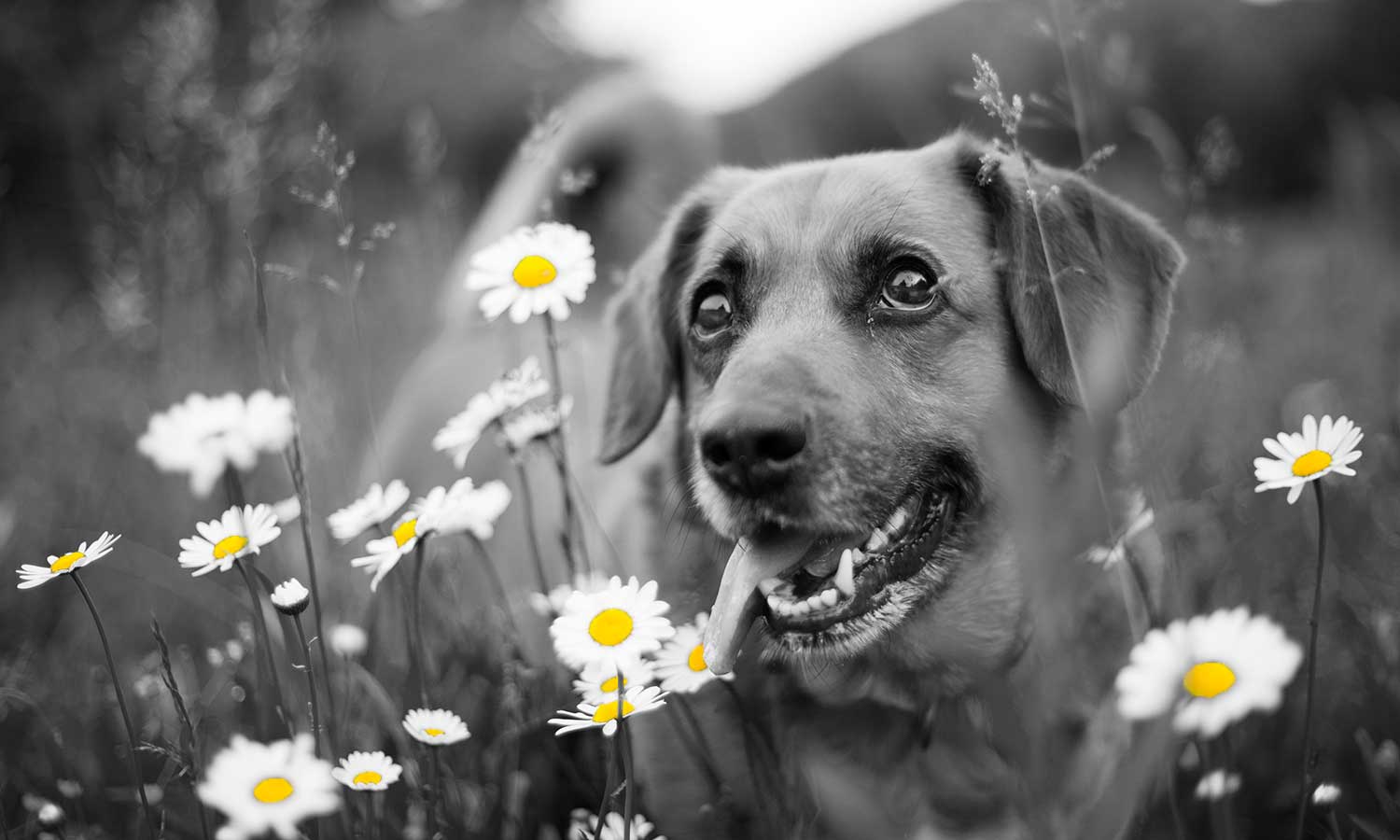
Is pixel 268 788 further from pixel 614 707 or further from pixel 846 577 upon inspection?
pixel 846 577

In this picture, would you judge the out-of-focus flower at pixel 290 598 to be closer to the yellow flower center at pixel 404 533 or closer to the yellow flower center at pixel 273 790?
the yellow flower center at pixel 404 533

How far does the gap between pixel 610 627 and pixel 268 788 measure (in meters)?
0.50

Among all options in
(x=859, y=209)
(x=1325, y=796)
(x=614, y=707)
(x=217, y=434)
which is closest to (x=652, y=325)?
(x=859, y=209)

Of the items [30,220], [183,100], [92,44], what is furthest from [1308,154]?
[30,220]

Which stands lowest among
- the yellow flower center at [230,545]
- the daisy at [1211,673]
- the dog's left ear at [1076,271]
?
the daisy at [1211,673]

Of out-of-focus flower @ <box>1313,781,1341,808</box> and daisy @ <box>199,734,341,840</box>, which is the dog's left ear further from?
daisy @ <box>199,734,341,840</box>

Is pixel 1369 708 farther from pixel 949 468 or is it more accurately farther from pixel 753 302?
pixel 753 302

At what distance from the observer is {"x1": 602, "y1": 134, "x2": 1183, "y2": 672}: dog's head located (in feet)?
6.66

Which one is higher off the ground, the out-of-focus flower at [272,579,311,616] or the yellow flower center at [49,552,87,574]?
the yellow flower center at [49,552,87,574]

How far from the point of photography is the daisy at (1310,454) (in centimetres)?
139

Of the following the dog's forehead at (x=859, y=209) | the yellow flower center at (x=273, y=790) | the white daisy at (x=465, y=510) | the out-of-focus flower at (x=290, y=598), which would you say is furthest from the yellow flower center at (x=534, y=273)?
the yellow flower center at (x=273, y=790)

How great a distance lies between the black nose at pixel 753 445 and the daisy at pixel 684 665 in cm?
32

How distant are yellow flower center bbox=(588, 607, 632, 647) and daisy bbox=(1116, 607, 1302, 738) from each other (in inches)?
25.6

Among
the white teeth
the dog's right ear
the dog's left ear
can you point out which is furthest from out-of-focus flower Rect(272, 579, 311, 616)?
the dog's left ear
